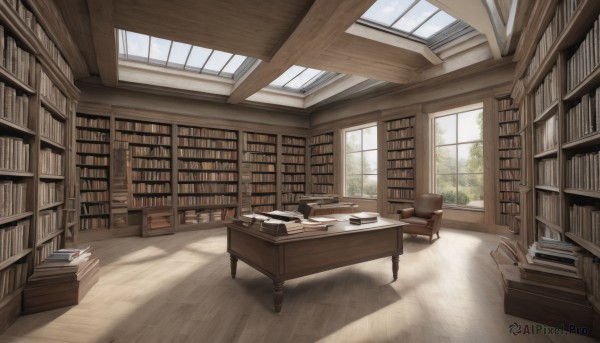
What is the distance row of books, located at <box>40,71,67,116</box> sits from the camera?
3295mm

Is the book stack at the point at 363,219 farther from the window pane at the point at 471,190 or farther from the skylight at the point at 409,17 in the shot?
the window pane at the point at 471,190

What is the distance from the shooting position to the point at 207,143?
752cm

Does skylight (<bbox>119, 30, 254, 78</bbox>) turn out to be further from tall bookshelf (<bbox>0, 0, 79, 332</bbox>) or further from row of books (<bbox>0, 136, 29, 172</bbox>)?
row of books (<bbox>0, 136, 29, 172</bbox>)

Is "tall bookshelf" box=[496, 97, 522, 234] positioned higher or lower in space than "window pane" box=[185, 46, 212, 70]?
lower

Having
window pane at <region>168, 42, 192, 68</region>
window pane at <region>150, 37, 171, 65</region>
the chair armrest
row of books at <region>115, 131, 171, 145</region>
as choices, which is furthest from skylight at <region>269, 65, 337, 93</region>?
the chair armrest

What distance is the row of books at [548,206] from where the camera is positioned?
2.90 m

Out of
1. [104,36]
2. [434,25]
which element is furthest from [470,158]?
[104,36]

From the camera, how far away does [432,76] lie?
605 cm

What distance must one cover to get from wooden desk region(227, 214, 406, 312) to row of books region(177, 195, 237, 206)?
425 cm

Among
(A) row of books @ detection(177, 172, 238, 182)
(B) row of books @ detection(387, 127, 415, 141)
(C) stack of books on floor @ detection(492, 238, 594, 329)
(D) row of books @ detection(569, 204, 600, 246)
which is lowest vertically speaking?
(C) stack of books on floor @ detection(492, 238, 594, 329)

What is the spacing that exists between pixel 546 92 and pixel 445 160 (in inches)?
150

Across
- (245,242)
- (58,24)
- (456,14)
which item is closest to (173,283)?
(245,242)

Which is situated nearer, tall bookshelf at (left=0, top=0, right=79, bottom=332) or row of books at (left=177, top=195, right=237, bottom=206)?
tall bookshelf at (left=0, top=0, right=79, bottom=332)

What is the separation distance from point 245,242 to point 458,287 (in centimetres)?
235
